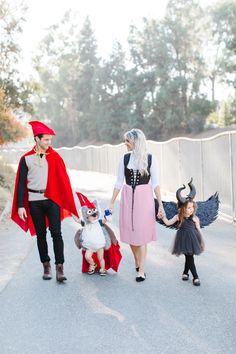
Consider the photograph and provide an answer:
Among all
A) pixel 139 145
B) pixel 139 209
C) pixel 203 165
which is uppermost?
pixel 139 145

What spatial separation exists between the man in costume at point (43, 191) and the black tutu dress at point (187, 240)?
4.55 feet

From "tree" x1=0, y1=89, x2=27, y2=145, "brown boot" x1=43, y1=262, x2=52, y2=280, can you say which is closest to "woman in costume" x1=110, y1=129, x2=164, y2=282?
"brown boot" x1=43, y1=262, x2=52, y2=280

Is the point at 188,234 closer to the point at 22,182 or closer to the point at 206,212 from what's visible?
the point at 206,212

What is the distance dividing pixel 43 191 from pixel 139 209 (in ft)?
3.92

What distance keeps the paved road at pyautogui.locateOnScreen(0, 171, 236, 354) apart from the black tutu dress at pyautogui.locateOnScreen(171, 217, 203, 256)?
1.27 feet

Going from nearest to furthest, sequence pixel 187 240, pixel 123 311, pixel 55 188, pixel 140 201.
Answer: pixel 123 311 < pixel 187 240 < pixel 140 201 < pixel 55 188

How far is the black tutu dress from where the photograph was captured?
6.64 meters

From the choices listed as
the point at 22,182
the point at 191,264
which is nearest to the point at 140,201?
the point at 191,264

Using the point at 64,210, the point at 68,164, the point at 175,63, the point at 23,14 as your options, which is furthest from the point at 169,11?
the point at 64,210

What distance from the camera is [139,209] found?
6973 millimetres

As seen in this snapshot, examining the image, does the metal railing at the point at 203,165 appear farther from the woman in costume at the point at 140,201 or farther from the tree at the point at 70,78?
the tree at the point at 70,78

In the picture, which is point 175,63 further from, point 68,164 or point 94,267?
point 94,267

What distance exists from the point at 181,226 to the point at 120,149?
22.1 metres

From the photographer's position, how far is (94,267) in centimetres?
742
